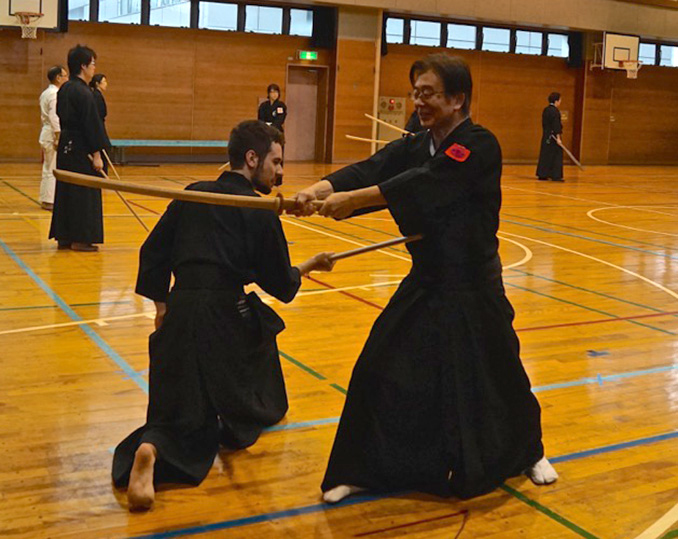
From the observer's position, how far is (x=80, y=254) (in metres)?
8.65

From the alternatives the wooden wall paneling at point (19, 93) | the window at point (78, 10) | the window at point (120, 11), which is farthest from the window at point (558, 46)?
the wooden wall paneling at point (19, 93)

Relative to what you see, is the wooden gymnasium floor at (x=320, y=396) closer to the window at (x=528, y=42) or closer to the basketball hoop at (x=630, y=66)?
the window at (x=528, y=42)

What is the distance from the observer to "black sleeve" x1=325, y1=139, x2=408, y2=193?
371cm

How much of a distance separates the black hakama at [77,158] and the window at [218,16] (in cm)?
1151

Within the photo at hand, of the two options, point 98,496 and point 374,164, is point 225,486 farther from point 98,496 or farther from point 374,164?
point 374,164

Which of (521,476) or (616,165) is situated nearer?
(521,476)

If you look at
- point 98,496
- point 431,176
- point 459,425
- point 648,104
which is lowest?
point 98,496

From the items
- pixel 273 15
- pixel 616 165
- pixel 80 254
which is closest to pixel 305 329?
pixel 80 254

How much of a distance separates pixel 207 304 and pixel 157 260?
12.2 inches

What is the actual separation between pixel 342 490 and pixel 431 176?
1.27 meters

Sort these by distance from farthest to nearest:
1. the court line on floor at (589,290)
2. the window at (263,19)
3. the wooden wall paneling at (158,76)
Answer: the window at (263,19)
the wooden wall paneling at (158,76)
the court line on floor at (589,290)

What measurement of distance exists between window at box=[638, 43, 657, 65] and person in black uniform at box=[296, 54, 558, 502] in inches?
945

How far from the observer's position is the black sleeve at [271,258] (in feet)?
12.6

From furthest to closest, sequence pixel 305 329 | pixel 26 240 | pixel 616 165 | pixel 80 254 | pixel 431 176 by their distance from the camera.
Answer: pixel 616 165
pixel 26 240
pixel 80 254
pixel 305 329
pixel 431 176
